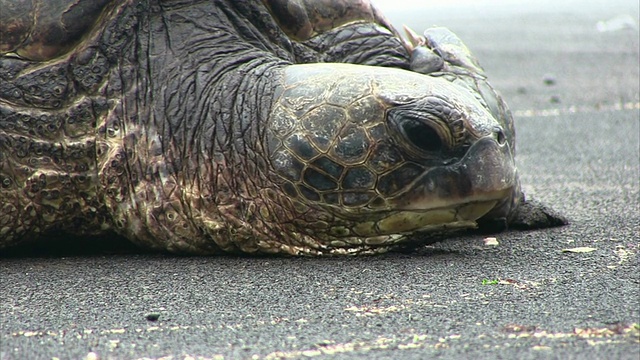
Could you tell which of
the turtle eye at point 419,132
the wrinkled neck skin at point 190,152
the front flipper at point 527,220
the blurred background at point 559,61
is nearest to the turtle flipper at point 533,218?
the front flipper at point 527,220

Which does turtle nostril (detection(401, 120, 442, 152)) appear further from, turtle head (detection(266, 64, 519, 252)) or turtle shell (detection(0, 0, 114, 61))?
turtle shell (detection(0, 0, 114, 61))

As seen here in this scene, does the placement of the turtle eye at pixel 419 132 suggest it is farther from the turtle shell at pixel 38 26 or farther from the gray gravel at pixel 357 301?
the turtle shell at pixel 38 26

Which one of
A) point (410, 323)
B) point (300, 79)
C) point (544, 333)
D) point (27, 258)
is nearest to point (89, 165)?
point (27, 258)

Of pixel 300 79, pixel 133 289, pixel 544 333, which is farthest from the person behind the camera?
pixel 300 79

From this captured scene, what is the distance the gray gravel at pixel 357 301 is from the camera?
2.25m

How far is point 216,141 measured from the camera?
10.3 ft

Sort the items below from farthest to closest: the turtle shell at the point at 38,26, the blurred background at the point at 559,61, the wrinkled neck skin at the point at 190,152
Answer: the blurred background at the point at 559,61
the turtle shell at the point at 38,26
the wrinkled neck skin at the point at 190,152

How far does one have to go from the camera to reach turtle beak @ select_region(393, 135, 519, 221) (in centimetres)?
291

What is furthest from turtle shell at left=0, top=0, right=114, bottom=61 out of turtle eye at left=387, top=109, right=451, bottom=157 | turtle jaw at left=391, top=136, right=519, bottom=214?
turtle jaw at left=391, top=136, right=519, bottom=214

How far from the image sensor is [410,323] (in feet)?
7.92

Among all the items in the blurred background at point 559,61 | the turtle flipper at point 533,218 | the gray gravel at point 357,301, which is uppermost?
the gray gravel at point 357,301

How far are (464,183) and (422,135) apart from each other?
20cm

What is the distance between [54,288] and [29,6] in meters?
1.03

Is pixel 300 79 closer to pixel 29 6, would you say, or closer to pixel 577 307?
pixel 29 6
